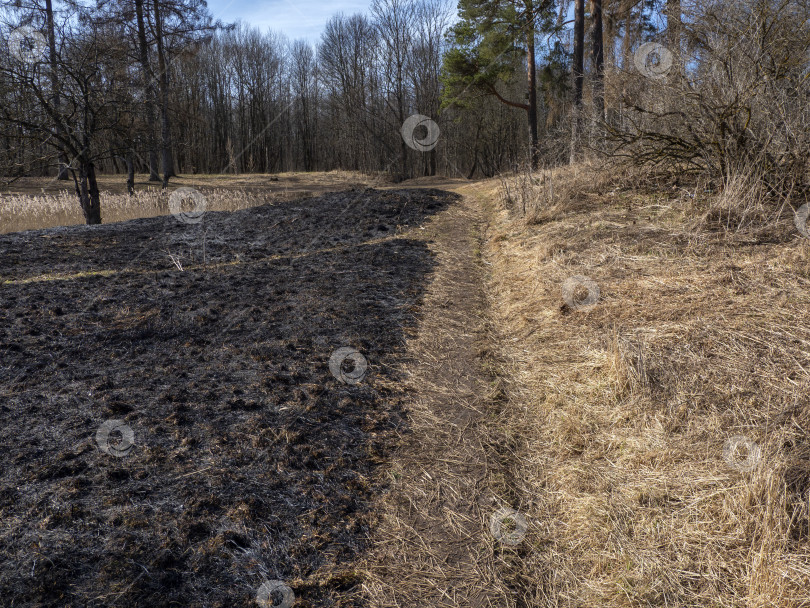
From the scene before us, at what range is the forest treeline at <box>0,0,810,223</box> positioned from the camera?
5.83 metres

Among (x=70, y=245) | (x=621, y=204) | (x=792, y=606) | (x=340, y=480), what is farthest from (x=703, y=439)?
(x=70, y=245)

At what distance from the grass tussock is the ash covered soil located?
0.91 m

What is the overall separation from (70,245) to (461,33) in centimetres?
1609

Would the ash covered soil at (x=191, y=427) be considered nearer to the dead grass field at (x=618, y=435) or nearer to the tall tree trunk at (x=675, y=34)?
the dead grass field at (x=618, y=435)

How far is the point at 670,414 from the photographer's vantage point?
2.96 meters

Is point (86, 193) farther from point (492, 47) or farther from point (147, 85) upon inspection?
point (492, 47)

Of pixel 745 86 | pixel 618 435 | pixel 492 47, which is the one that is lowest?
pixel 618 435

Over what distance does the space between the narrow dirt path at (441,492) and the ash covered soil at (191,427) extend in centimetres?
12

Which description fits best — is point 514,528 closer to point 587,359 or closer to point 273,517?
point 273,517

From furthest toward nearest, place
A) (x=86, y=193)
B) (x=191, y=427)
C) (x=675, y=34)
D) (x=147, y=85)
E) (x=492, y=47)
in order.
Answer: (x=492, y=47) → (x=147, y=85) → (x=86, y=193) → (x=675, y=34) → (x=191, y=427)

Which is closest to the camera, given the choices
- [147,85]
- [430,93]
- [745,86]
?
[745,86]

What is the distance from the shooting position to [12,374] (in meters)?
3.41

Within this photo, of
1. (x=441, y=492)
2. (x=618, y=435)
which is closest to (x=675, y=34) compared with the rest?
(x=618, y=435)

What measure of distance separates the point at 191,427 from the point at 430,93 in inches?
1121
